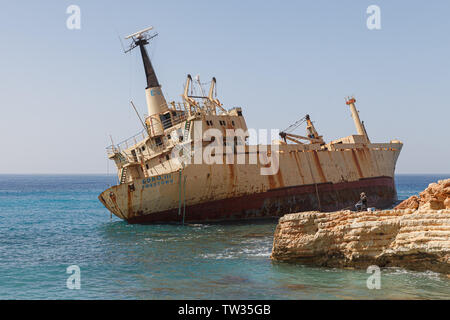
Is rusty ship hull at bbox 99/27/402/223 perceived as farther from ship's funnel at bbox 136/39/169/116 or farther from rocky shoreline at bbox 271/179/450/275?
rocky shoreline at bbox 271/179/450/275

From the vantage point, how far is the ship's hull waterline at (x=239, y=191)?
91.6 feet

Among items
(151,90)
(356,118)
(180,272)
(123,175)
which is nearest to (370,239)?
(180,272)

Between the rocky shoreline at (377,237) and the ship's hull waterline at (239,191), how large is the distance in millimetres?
14197

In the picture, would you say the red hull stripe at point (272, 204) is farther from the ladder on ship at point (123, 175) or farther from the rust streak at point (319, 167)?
the ladder on ship at point (123, 175)

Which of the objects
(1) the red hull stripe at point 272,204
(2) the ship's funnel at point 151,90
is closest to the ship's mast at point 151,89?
(2) the ship's funnel at point 151,90

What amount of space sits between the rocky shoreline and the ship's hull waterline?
14197 mm

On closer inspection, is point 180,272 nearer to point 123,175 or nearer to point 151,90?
point 123,175

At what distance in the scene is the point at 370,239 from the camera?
1277 cm

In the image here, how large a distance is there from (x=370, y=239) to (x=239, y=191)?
17.4m

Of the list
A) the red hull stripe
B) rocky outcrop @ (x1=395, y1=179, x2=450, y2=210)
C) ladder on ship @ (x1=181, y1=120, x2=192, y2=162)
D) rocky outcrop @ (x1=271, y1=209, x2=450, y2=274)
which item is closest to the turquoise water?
rocky outcrop @ (x1=271, y1=209, x2=450, y2=274)

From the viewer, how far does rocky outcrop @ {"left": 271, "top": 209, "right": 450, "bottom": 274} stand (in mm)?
11812

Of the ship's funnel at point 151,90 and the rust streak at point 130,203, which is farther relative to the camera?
the ship's funnel at point 151,90

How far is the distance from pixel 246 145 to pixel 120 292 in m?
19.7
